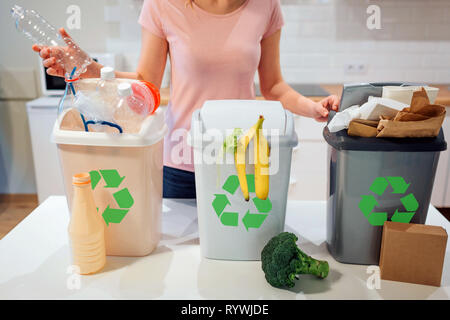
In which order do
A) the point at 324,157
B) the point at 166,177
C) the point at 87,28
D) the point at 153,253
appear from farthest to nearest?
the point at 87,28 < the point at 324,157 < the point at 166,177 < the point at 153,253

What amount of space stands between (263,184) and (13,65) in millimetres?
2420

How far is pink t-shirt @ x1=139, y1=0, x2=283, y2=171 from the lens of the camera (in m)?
1.18

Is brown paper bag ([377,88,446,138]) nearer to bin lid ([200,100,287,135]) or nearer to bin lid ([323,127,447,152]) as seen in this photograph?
bin lid ([323,127,447,152])

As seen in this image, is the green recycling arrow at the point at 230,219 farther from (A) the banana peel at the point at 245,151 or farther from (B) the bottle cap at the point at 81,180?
(B) the bottle cap at the point at 81,180

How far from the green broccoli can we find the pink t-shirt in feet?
1.85

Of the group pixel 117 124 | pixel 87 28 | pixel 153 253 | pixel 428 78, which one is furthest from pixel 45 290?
pixel 428 78

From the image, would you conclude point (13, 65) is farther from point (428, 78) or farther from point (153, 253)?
point (428, 78)

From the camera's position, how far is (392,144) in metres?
0.81

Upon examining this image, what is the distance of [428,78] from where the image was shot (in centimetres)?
271

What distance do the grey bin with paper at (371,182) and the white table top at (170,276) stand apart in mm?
65

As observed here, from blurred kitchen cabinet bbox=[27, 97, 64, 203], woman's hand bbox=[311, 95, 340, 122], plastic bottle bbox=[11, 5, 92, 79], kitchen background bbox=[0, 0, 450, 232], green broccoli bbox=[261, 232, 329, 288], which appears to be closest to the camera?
green broccoli bbox=[261, 232, 329, 288]

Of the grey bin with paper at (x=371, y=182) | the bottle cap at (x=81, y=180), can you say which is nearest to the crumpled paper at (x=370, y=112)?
the grey bin with paper at (x=371, y=182)

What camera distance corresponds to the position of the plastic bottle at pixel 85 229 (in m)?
0.81

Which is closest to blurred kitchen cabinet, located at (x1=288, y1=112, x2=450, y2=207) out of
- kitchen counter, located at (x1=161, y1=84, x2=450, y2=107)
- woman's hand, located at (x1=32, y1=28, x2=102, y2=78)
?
kitchen counter, located at (x1=161, y1=84, x2=450, y2=107)
